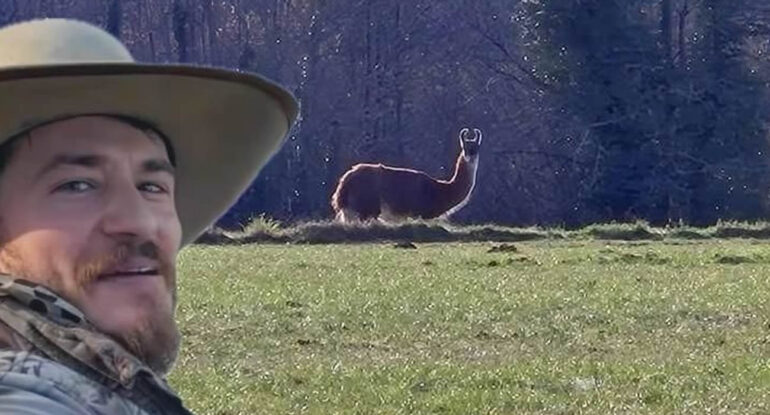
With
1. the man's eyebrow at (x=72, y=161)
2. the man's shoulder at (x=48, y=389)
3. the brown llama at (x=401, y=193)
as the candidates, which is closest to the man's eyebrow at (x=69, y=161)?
the man's eyebrow at (x=72, y=161)

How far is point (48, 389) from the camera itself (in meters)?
2.03

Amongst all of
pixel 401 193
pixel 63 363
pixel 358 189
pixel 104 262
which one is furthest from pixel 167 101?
pixel 358 189

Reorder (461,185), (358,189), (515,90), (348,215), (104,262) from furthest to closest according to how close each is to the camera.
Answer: (515,90) < (358,189) < (348,215) < (461,185) < (104,262)

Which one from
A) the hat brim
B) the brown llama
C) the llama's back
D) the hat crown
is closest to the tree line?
the llama's back

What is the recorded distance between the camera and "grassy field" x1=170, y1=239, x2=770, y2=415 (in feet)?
29.0

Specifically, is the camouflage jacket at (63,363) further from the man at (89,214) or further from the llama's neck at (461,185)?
the llama's neck at (461,185)

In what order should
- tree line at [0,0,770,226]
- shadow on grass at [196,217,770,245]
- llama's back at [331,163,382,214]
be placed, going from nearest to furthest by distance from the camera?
shadow on grass at [196,217,770,245] < llama's back at [331,163,382,214] < tree line at [0,0,770,226]

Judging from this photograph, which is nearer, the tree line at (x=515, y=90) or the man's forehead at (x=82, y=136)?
the man's forehead at (x=82, y=136)

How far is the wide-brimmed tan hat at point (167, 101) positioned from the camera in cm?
231

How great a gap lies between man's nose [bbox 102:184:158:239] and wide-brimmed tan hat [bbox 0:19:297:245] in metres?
0.11

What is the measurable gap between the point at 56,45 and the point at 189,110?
0.87 feet

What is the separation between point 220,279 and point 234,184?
1442 cm

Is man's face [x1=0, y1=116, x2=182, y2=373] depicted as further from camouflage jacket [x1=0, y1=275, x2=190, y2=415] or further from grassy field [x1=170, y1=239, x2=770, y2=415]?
grassy field [x1=170, y1=239, x2=770, y2=415]

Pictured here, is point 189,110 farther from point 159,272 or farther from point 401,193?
point 401,193
